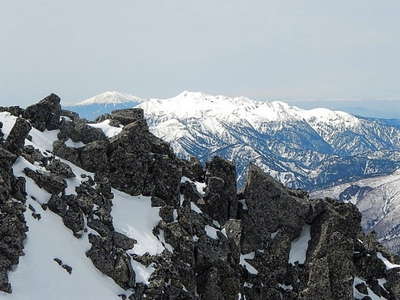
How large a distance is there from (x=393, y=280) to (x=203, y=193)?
3776 centimetres

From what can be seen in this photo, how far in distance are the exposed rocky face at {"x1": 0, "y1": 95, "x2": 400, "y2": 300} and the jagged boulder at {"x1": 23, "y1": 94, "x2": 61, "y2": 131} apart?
0.16m

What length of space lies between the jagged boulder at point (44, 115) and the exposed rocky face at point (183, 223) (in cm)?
16

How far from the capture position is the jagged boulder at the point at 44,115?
72.7m

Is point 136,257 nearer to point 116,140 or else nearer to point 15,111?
point 116,140

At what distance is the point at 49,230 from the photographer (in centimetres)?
4956

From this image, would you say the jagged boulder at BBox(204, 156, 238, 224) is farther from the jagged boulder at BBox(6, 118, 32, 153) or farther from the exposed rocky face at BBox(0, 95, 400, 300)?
the jagged boulder at BBox(6, 118, 32, 153)

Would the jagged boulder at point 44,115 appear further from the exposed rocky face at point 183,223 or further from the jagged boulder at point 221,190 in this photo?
the jagged boulder at point 221,190

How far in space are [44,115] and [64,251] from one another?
31787 millimetres

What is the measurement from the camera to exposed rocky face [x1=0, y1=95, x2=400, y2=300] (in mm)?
52125

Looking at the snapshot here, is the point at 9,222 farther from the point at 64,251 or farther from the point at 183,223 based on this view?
the point at 183,223

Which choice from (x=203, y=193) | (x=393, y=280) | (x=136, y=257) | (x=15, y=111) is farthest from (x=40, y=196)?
(x=393, y=280)

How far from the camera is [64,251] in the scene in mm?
48125

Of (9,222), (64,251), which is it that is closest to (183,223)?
(64,251)

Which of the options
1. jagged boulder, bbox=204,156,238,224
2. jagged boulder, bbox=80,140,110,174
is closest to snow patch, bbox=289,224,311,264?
jagged boulder, bbox=204,156,238,224
